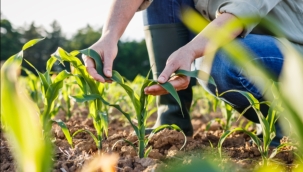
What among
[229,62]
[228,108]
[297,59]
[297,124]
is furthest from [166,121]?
[297,59]

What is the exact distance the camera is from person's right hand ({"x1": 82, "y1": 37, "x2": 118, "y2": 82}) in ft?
5.46

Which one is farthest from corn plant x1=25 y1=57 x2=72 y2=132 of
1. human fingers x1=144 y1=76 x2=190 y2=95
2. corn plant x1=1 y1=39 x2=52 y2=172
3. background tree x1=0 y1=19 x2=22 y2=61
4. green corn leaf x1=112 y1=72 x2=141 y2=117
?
background tree x1=0 y1=19 x2=22 y2=61

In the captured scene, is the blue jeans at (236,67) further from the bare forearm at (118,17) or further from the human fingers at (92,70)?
the human fingers at (92,70)

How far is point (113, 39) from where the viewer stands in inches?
73.9

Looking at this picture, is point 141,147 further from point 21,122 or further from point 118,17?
point 21,122

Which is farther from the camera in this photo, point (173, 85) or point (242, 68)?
point (242, 68)

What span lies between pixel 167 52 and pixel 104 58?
774mm

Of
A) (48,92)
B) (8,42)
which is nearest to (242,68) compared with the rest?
(48,92)

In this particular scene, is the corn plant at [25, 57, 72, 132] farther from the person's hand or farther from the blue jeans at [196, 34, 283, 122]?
the blue jeans at [196, 34, 283, 122]

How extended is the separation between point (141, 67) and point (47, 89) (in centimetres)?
3873

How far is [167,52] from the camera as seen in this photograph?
248cm

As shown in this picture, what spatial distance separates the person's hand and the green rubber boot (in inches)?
30.2

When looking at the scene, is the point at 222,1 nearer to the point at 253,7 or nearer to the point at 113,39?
the point at 253,7

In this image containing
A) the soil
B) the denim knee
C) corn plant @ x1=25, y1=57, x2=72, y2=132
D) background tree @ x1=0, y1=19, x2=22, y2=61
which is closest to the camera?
the soil
